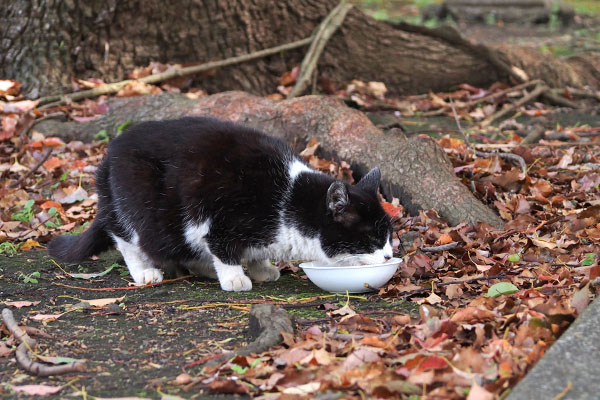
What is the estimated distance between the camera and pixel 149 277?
13.9ft

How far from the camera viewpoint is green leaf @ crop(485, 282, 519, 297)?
334 centimetres

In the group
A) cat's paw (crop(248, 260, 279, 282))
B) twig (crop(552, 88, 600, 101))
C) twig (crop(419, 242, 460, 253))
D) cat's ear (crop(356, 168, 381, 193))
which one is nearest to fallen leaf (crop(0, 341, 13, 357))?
cat's paw (crop(248, 260, 279, 282))

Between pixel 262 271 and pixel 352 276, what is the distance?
759 millimetres

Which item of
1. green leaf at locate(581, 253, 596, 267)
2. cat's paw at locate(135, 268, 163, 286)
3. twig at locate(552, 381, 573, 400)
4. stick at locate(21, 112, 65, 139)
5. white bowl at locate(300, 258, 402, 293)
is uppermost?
twig at locate(552, 381, 573, 400)

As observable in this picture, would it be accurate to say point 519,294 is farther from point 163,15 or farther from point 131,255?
point 163,15

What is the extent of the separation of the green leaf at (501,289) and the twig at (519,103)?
152 inches

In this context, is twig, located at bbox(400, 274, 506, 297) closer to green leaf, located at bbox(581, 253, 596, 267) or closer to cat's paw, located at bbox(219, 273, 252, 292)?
green leaf, located at bbox(581, 253, 596, 267)

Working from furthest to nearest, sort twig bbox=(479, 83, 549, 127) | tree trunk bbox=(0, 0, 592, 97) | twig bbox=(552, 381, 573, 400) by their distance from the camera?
twig bbox=(479, 83, 549, 127) < tree trunk bbox=(0, 0, 592, 97) < twig bbox=(552, 381, 573, 400)

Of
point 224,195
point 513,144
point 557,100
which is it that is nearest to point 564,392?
point 224,195

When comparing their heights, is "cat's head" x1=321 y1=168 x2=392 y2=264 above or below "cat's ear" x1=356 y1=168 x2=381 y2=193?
below

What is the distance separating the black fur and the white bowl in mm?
201

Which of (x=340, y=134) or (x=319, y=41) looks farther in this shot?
(x=319, y=41)

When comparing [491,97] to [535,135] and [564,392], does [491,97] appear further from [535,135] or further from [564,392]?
[564,392]

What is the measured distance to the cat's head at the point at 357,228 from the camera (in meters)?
3.91
